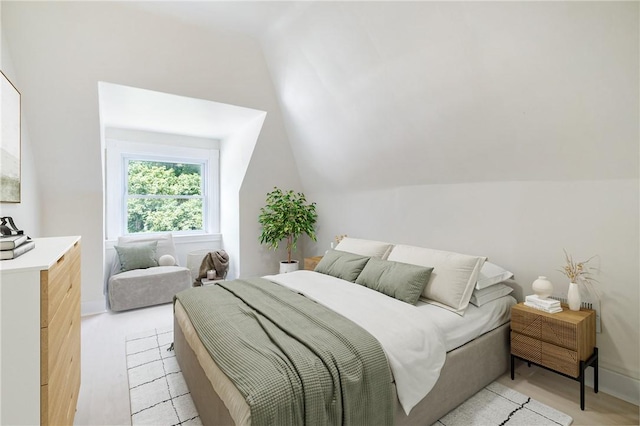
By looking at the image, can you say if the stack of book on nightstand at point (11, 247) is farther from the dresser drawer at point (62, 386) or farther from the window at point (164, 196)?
the window at point (164, 196)

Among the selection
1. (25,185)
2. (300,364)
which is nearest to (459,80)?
(300,364)

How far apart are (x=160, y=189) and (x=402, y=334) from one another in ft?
14.9

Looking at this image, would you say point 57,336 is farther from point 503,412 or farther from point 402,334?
point 503,412

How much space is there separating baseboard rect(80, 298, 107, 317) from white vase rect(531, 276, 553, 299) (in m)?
4.44

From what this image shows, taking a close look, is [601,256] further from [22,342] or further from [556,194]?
[22,342]

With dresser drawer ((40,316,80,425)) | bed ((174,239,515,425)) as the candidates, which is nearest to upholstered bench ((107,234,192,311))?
bed ((174,239,515,425))

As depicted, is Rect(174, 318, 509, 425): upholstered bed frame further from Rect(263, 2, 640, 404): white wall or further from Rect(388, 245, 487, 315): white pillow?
Rect(263, 2, 640, 404): white wall

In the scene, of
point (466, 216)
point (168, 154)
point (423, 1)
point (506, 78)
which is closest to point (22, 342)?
point (423, 1)

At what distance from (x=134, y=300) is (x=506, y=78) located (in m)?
4.36

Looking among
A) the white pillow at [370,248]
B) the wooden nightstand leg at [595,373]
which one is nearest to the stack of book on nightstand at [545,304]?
the wooden nightstand leg at [595,373]

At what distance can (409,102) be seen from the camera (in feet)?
8.93

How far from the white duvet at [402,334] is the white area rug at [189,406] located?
0.38 m

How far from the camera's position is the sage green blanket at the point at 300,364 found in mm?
1273

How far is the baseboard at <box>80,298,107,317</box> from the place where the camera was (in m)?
3.60
